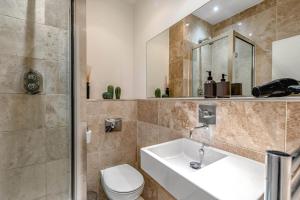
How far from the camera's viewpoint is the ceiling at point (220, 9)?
3.47ft

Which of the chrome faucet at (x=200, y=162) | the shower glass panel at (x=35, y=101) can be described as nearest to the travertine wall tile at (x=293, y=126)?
the chrome faucet at (x=200, y=162)

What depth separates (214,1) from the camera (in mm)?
1204

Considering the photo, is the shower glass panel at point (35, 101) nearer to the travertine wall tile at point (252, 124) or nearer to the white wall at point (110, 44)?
the white wall at point (110, 44)

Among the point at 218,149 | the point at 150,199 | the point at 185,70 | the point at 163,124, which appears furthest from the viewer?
the point at 150,199

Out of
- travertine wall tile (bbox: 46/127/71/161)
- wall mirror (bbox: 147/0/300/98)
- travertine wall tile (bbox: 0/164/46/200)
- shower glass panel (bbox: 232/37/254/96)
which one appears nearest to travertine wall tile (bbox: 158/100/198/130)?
wall mirror (bbox: 147/0/300/98)

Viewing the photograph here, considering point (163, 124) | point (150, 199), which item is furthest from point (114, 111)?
point (150, 199)

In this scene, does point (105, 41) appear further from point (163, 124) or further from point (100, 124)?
point (163, 124)

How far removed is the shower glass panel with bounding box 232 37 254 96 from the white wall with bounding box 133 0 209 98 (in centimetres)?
49

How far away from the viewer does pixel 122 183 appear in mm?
1557

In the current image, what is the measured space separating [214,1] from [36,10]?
1.39 m

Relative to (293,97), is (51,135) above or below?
below

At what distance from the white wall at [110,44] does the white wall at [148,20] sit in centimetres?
10

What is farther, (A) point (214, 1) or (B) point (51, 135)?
(B) point (51, 135)

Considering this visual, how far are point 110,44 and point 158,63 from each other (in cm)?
72
